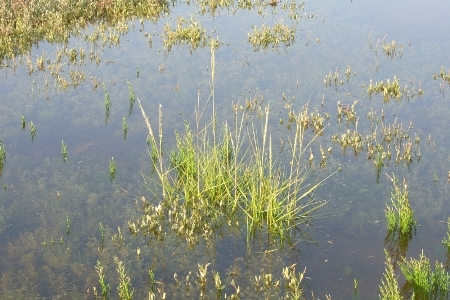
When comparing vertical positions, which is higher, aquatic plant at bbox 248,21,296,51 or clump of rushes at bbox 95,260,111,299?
aquatic plant at bbox 248,21,296,51

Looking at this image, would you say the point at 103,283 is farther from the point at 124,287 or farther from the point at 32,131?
the point at 32,131

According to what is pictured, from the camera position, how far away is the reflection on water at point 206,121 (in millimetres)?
7258

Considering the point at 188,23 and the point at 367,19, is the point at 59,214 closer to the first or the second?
the point at 188,23

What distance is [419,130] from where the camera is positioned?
1118cm

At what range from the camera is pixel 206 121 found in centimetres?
1157

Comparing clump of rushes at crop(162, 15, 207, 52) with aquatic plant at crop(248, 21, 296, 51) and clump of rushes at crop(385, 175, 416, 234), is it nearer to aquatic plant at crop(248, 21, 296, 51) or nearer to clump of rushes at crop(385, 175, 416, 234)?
aquatic plant at crop(248, 21, 296, 51)

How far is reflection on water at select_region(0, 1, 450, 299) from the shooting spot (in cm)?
726

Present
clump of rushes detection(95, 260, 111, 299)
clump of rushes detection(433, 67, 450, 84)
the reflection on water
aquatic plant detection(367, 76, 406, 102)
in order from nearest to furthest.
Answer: clump of rushes detection(95, 260, 111, 299) < the reflection on water < aquatic plant detection(367, 76, 406, 102) < clump of rushes detection(433, 67, 450, 84)

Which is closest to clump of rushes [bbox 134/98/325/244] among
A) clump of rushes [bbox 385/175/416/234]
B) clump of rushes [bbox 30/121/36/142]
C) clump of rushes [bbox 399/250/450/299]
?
clump of rushes [bbox 385/175/416/234]

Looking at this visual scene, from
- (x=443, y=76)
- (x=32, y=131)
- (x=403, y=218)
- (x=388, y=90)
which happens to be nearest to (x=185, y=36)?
(x=388, y=90)

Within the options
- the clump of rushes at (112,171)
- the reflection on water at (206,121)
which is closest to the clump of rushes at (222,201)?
the reflection on water at (206,121)

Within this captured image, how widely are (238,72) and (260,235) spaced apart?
7.41 meters

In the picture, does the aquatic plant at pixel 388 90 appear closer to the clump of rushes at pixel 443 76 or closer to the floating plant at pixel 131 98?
the clump of rushes at pixel 443 76

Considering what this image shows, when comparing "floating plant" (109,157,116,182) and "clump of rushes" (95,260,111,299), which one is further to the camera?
"floating plant" (109,157,116,182)
